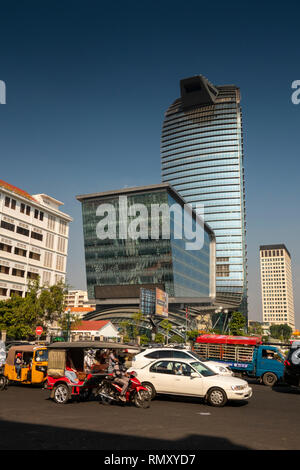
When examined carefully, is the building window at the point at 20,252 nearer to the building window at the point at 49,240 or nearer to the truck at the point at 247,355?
the building window at the point at 49,240

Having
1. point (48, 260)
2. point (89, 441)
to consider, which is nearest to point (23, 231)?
point (48, 260)

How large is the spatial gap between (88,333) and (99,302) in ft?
107

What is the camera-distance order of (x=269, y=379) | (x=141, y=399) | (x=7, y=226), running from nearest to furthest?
(x=141, y=399) → (x=269, y=379) → (x=7, y=226)

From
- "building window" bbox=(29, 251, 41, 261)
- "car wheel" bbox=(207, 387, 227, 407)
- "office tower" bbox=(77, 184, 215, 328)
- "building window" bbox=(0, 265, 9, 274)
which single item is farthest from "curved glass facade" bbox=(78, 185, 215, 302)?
"car wheel" bbox=(207, 387, 227, 407)

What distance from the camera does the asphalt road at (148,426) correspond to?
761cm

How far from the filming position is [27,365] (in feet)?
60.3

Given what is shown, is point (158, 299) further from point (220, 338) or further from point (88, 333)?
point (220, 338)

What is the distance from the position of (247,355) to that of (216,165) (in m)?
142

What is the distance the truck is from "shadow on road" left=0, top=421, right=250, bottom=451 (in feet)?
48.1

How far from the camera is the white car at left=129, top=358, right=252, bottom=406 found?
1324cm

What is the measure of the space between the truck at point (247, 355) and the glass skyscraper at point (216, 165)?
12419 cm

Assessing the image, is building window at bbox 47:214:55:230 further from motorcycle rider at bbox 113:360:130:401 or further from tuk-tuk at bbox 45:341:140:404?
motorcycle rider at bbox 113:360:130:401

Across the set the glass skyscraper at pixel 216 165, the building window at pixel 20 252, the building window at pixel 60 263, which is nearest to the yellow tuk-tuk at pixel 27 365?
the building window at pixel 20 252

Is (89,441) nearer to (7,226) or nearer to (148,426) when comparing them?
(148,426)
